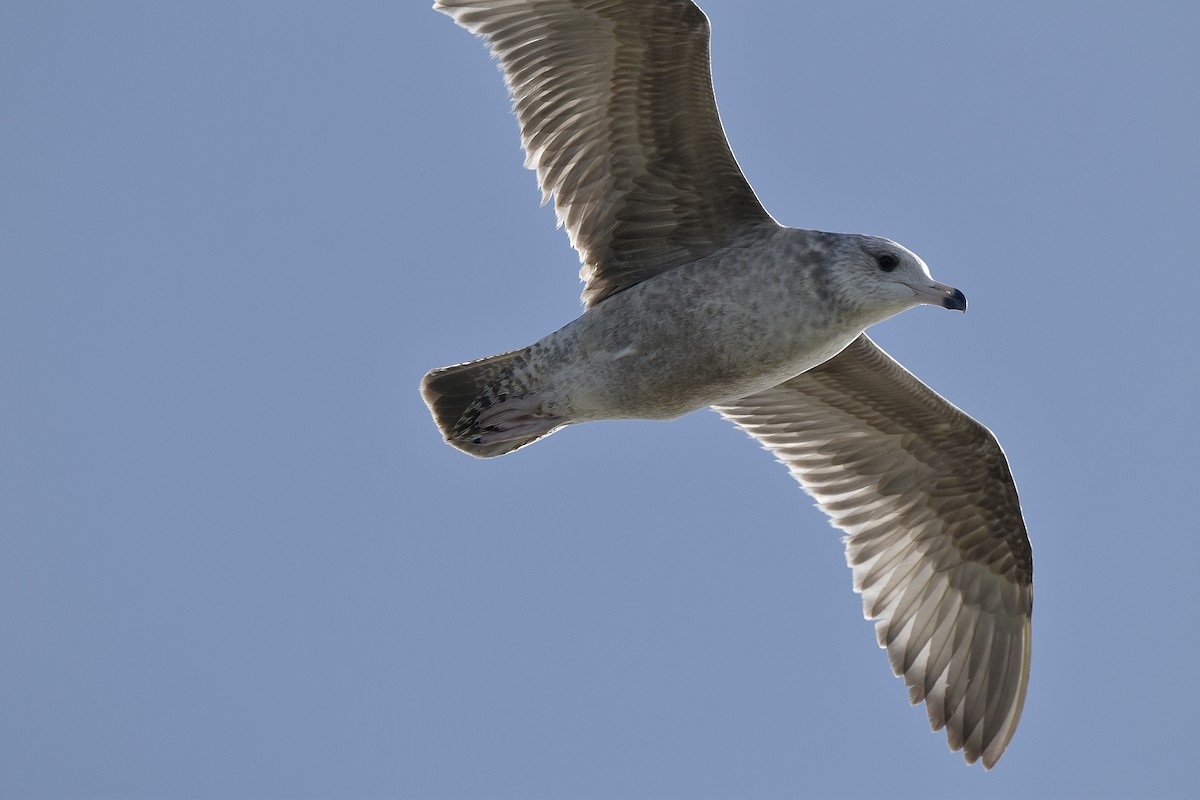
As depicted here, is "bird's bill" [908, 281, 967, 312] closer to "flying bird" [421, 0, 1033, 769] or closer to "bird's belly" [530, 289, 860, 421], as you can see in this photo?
"flying bird" [421, 0, 1033, 769]

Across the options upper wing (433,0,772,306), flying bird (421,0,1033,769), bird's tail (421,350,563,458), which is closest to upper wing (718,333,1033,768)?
flying bird (421,0,1033,769)

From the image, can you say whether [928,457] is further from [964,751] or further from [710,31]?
[710,31]

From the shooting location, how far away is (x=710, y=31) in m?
8.05

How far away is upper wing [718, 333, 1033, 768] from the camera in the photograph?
9633 millimetres

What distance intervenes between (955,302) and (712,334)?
1.21 meters

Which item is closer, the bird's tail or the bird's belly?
the bird's belly

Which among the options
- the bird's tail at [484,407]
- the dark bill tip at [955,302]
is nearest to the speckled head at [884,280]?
the dark bill tip at [955,302]

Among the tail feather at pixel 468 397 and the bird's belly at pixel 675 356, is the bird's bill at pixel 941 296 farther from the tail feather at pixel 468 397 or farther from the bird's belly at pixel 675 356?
the tail feather at pixel 468 397

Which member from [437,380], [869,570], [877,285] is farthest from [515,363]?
[869,570]

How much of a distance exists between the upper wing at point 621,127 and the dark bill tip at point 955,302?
1.08 m

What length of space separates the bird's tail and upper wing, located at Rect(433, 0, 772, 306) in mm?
648

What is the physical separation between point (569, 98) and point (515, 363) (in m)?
1.44

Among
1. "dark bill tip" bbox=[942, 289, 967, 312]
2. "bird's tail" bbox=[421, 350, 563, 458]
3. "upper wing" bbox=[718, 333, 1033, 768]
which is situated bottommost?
"upper wing" bbox=[718, 333, 1033, 768]

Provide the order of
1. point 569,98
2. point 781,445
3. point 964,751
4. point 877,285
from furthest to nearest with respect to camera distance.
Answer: point 781,445, point 964,751, point 569,98, point 877,285
